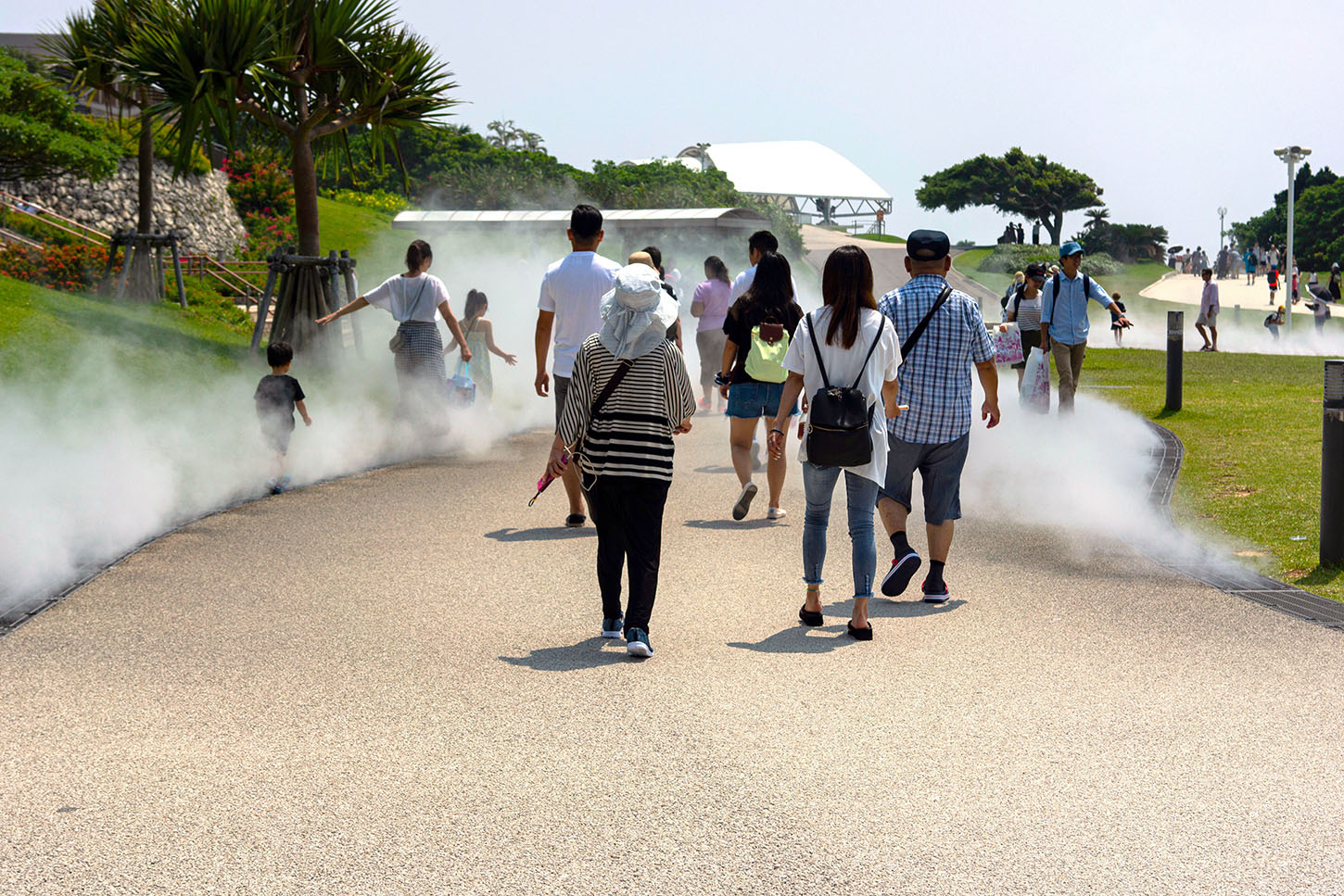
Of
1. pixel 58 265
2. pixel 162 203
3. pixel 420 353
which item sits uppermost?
pixel 162 203

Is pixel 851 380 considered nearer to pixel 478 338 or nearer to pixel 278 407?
pixel 278 407

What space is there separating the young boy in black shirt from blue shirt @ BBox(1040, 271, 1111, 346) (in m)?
6.93

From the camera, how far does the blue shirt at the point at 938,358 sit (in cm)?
632

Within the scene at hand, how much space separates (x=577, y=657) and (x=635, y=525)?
60 centimetres

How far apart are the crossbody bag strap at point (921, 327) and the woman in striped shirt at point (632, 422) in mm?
1337

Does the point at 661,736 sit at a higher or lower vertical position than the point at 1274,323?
lower

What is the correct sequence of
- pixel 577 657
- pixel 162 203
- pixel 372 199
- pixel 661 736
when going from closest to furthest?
pixel 661 736
pixel 577 657
pixel 162 203
pixel 372 199

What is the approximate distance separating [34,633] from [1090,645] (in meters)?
4.56

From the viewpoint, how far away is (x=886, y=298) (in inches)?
251

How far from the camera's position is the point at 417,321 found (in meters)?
10.7

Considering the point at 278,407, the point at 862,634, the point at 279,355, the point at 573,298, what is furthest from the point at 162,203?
the point at 862,634

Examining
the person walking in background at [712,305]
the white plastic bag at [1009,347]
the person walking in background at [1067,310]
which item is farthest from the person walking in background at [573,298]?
the white plastic bag at [1009,347]

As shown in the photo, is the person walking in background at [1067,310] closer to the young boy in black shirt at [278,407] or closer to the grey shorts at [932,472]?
the grey shorts at [932,472]

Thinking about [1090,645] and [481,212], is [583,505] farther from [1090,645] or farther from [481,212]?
[481,212]
